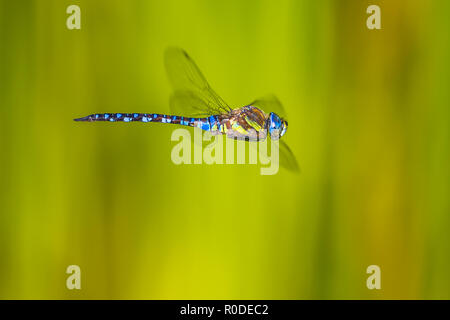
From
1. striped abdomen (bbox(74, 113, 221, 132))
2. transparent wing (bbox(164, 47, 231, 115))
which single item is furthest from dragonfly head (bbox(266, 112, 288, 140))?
striped abdomen (bbox(74, 113, 221, 132))

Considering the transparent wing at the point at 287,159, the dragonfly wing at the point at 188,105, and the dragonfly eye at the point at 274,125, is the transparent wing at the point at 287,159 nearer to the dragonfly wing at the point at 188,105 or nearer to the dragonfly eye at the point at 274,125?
the dragonfly eye at the point at 274,125

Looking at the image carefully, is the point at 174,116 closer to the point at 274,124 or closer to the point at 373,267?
the point at 274,124

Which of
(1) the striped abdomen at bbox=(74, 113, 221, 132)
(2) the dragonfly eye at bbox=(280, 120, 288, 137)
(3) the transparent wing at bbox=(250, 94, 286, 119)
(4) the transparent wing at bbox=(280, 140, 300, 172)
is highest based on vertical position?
(3) the transparent wing at bbox=(250, 94, 286, 119)

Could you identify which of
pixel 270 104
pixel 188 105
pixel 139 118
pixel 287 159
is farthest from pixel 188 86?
pixel 287 159

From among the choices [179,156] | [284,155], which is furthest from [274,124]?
[179,156]

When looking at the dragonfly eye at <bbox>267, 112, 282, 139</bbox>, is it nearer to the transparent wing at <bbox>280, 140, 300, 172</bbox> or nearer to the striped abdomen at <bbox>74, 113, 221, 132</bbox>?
the transparent wing at <bbox>280, 140, 300, 172</bbox>
